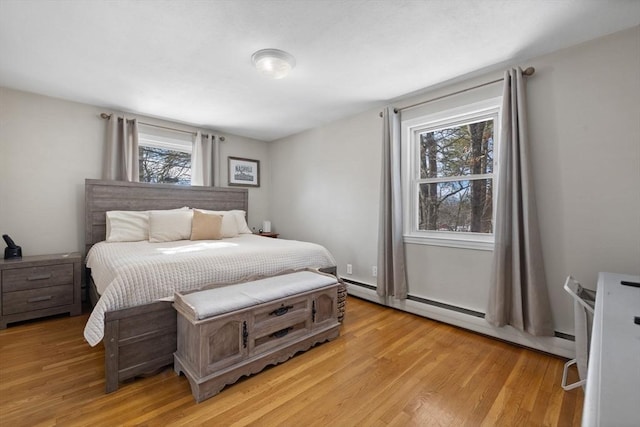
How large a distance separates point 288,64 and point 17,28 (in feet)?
5.91

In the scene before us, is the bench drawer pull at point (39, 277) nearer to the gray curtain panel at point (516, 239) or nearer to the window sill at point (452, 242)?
the window sill at point (452, 242)

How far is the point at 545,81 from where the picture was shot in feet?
7.00

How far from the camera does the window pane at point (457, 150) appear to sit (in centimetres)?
256

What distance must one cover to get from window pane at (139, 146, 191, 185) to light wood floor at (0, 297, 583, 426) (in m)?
2.09

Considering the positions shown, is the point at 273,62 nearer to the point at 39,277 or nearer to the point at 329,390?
the point at 329,390

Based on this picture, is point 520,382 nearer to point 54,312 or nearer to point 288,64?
point 288,64

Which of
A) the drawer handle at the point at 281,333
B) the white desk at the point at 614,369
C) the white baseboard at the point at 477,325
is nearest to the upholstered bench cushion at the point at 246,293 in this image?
the drawer handle at the point at 281,333

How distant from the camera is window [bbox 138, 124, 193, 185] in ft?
11.9

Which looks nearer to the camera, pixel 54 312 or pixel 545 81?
pixel 545 81

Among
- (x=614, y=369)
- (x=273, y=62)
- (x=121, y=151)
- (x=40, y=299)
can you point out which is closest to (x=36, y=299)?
(x=40, y=299)

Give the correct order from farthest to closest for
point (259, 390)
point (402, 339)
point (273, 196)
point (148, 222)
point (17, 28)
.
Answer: point (273, 196) → point (148, 222) → point (402, 339) → point (17, 28) → point (259, 390)

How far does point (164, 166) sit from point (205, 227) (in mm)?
1350

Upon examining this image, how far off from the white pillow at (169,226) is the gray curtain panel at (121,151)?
2.32ft

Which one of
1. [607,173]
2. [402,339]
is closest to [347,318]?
[402,339]
